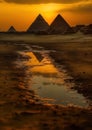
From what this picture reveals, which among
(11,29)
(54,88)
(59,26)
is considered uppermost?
(54,88)

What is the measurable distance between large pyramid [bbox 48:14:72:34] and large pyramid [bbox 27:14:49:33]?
4138 millimetres

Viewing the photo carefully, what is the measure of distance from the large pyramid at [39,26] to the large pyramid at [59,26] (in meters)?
4.14

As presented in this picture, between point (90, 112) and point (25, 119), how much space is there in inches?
73.3

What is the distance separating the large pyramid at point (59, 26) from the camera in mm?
117812

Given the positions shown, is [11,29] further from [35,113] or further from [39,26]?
[35,113]

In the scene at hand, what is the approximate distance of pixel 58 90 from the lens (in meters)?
14.2

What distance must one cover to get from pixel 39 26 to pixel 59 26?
1416cm

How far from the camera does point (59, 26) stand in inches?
4850

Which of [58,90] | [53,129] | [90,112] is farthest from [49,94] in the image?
[53,129]

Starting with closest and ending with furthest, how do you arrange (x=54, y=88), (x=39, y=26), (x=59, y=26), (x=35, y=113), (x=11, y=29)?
(x=35, y=113), (x=54, y=88), (x=59, y=26), (x=39, y=26), (x=11, y=29)

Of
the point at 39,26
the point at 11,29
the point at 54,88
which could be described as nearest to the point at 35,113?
the point at 54,88

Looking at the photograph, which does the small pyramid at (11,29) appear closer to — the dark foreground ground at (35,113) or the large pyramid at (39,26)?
the large pyramid at (39,26)

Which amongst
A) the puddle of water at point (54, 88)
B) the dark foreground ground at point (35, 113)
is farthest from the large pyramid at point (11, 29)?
the dark foreground ground at point (35, 113)

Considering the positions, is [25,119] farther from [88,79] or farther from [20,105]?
[88,79]
